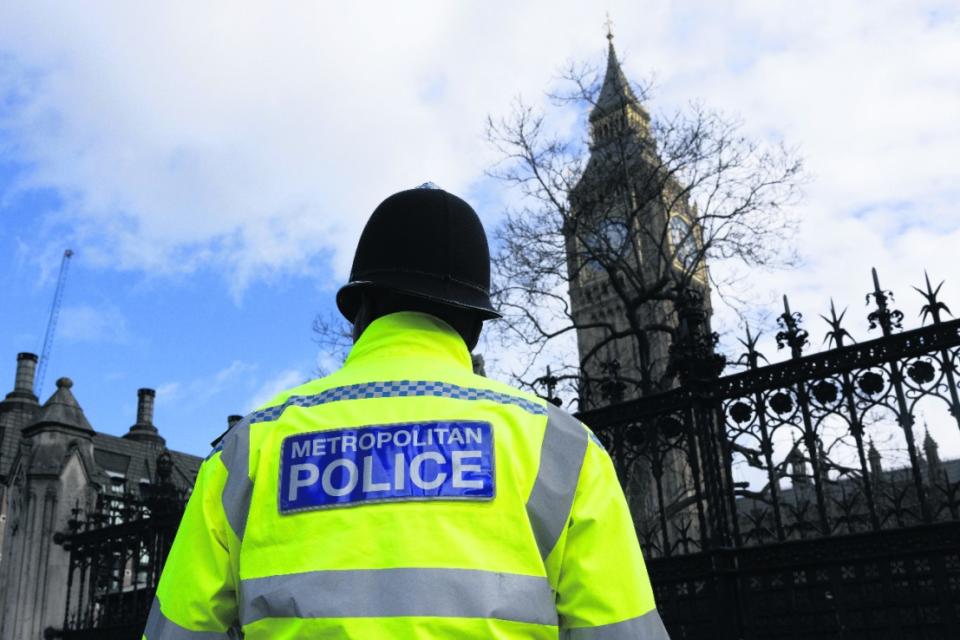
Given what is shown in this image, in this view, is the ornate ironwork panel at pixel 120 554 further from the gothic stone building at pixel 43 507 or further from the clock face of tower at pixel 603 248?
the clock face of tower at pixel 603 248

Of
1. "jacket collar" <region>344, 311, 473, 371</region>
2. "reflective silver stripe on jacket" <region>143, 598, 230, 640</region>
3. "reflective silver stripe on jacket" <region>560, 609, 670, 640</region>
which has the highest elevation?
"jacket collar" <region>344, 311, 473, 371</region>

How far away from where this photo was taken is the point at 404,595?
158cm

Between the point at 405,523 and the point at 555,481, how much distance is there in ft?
1.10

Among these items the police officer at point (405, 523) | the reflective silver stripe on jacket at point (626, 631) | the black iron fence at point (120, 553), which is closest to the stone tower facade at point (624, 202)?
the black iron fence at point (120, 553)

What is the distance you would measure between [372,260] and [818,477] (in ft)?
12.7

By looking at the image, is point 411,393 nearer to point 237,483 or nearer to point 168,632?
point 237,483

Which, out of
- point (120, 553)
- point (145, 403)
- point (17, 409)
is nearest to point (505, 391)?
point (120, 553)

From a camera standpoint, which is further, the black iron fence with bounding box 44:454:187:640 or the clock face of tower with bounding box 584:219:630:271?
the clock face of tower with bounding box 584:219:630:271

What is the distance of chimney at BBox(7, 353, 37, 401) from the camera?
4491 cm

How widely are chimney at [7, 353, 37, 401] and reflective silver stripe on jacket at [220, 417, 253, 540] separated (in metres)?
49.2

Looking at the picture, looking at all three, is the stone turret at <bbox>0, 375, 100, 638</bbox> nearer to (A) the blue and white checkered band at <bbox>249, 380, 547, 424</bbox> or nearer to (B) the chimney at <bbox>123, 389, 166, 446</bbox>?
(A) the blue and white checkered band at <bbox>249, 380, 547, 424</bbox>

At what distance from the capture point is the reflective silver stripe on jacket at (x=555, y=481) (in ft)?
5.60

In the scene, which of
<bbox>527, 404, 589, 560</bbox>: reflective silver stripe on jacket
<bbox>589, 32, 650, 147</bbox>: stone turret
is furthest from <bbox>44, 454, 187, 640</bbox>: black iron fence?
<bbox>589, 32, 650, 147</bbox>: stone turret

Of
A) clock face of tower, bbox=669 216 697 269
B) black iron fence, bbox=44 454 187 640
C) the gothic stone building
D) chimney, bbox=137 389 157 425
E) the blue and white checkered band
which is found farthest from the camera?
chimney, bbox=137 389 157 425
